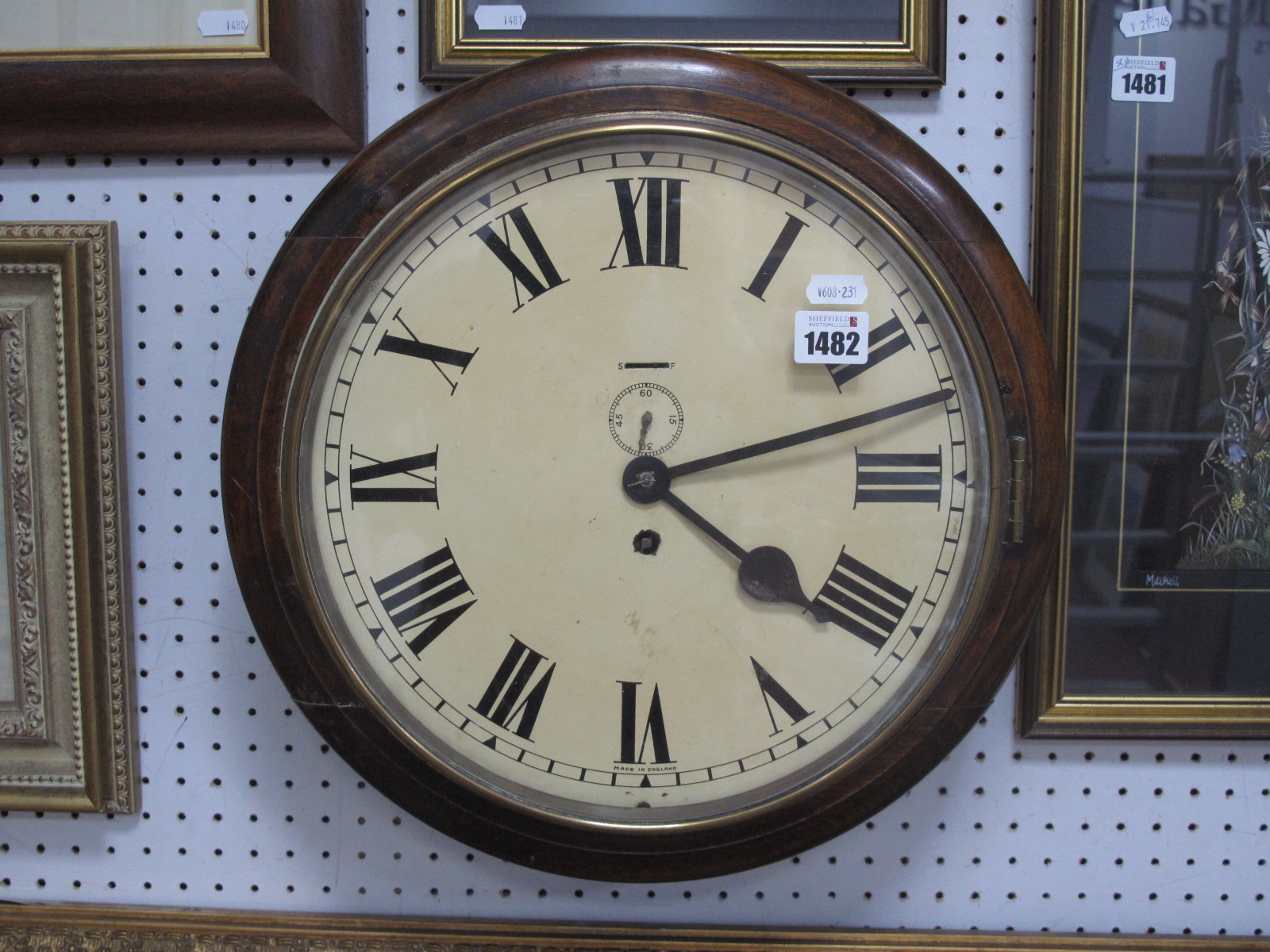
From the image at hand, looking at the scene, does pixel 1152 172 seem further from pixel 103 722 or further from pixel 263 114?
pixel 103 722

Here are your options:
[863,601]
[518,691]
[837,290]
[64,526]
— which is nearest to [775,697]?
[863,601]

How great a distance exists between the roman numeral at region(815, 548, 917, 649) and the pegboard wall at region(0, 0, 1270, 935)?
23 centimetres

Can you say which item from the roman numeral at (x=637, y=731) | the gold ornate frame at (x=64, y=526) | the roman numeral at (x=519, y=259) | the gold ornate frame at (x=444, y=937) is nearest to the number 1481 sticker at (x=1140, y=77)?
the roman numeral at (x=519, y=259)

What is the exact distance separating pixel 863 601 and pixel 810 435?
0.44 feet

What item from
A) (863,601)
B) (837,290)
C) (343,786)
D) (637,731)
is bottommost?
(343,786)

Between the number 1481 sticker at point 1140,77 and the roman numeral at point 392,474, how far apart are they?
2.23 ft

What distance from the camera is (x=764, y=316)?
0.63 m

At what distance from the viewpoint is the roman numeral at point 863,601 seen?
2.08 ft

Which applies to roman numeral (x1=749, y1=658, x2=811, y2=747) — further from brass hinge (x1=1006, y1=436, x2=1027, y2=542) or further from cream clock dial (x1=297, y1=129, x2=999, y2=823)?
brass hinge (x1=1006, y1=436, x2=1027, y2=542)

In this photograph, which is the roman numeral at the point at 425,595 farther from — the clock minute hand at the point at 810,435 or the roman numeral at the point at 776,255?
the roman numeral at the point at 776,255

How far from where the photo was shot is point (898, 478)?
63cm

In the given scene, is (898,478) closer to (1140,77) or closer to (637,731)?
(637,731)

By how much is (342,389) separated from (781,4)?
1.67ft

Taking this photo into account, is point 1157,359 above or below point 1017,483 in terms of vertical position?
above
